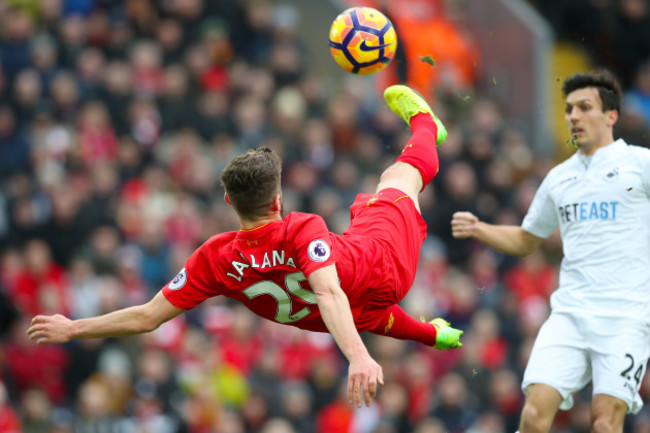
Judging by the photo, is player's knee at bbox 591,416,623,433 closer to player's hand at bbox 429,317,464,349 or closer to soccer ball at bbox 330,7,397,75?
player's hand at bbox 429,317,464,349

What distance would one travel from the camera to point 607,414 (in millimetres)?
6844

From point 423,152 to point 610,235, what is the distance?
1.39 metres

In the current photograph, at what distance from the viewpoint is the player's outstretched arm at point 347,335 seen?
564 centimetres

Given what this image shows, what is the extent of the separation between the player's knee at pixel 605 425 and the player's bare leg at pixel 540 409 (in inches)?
11.1

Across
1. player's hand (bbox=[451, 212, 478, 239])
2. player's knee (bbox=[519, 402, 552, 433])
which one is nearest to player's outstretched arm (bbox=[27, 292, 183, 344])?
player's hand (bbox=[451, 212, 478, 239])

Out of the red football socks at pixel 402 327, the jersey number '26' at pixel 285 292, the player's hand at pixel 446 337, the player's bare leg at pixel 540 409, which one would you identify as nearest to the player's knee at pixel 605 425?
the player's bare leg at pixel 540 409

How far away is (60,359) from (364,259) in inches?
231

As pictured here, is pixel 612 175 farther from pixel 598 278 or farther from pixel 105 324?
pixel 105 324

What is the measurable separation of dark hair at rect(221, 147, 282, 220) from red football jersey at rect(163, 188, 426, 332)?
179 millimetres

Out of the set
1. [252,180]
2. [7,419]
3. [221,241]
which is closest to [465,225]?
[221,241]

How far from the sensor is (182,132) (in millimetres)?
13594

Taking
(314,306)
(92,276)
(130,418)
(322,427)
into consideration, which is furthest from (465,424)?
(314,306)

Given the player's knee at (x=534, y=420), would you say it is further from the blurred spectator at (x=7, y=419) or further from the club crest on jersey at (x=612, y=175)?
the blurred spectator at (x=7, y=419)

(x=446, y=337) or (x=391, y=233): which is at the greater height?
(x=391, y=233)
